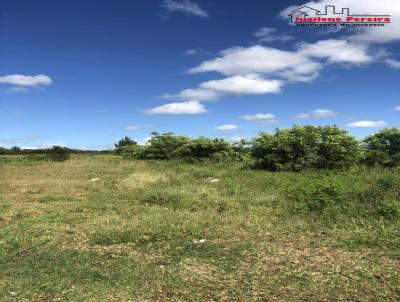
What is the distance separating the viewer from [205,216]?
833cm

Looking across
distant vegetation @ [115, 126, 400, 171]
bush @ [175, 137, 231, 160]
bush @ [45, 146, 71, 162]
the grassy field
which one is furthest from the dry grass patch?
bush @ [45, 146, 71, 162]

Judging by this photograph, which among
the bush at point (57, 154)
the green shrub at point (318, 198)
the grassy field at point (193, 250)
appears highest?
the bush at point (57, 154)

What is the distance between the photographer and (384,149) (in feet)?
51.9

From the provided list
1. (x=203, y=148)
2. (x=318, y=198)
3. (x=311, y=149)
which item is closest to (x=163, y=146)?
(x=203, y=148)

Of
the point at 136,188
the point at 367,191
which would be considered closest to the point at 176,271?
the point at 367,191

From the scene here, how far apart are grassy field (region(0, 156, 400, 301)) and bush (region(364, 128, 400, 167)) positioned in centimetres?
597

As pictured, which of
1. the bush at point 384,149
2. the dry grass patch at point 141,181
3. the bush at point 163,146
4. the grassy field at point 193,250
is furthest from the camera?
the bush at point 163,146

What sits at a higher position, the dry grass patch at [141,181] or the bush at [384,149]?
the bush at [384,149]

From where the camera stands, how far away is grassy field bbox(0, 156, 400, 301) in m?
4.62

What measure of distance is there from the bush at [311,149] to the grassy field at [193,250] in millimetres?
5402

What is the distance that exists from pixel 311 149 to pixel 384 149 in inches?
107

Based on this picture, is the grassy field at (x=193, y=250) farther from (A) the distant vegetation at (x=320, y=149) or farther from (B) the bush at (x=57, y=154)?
(B) the bush at (x=57, y=154)

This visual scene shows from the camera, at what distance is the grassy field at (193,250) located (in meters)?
4.62

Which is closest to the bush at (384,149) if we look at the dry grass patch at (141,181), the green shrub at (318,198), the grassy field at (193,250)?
the grassy field at (193,250)
